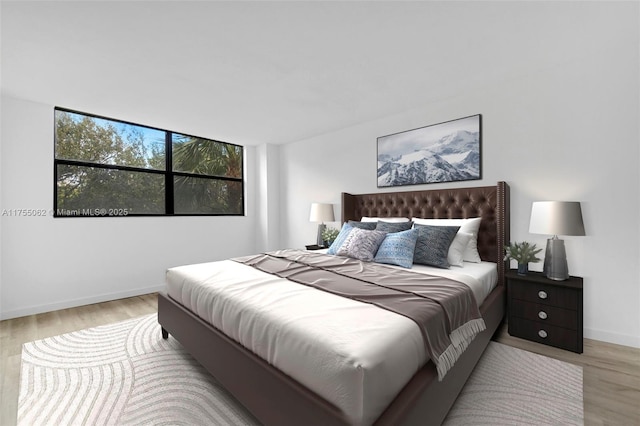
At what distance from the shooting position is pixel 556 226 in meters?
2.17

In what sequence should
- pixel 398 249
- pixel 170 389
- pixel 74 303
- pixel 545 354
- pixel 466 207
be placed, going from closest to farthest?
pixel 170 389
pixel 545 354
pixel 398 249
pixel 466 207
pixel 74 303

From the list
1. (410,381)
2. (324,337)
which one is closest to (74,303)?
(324,337)

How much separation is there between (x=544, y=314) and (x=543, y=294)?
157mm

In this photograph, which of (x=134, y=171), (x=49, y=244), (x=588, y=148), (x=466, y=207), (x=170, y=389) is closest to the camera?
(x=170, y=389)

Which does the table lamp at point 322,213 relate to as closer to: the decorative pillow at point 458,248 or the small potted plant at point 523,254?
the decorative pillow at point 458,248

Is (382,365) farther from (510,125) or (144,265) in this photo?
(144,265)

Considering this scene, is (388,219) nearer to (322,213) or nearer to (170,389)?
(322,213)

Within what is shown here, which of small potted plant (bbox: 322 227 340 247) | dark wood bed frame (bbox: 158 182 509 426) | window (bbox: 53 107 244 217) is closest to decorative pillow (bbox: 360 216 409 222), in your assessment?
dark wood bed frame (bbox: 158 182 509 426)

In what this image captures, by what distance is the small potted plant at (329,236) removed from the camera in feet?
12.9

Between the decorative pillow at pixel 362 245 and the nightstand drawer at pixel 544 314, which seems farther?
the decorative pillow at pixel 362 245

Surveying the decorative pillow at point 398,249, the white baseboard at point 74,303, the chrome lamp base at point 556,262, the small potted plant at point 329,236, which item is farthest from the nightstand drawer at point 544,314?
the white baseboard at point 74,303

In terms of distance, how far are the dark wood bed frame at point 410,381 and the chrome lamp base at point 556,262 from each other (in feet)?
1.25

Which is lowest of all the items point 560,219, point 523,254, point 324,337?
point 324,337

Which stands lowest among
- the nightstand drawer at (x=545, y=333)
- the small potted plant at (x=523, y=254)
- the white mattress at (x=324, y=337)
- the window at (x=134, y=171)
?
the nightstand drawer at (x=545, y=333)
